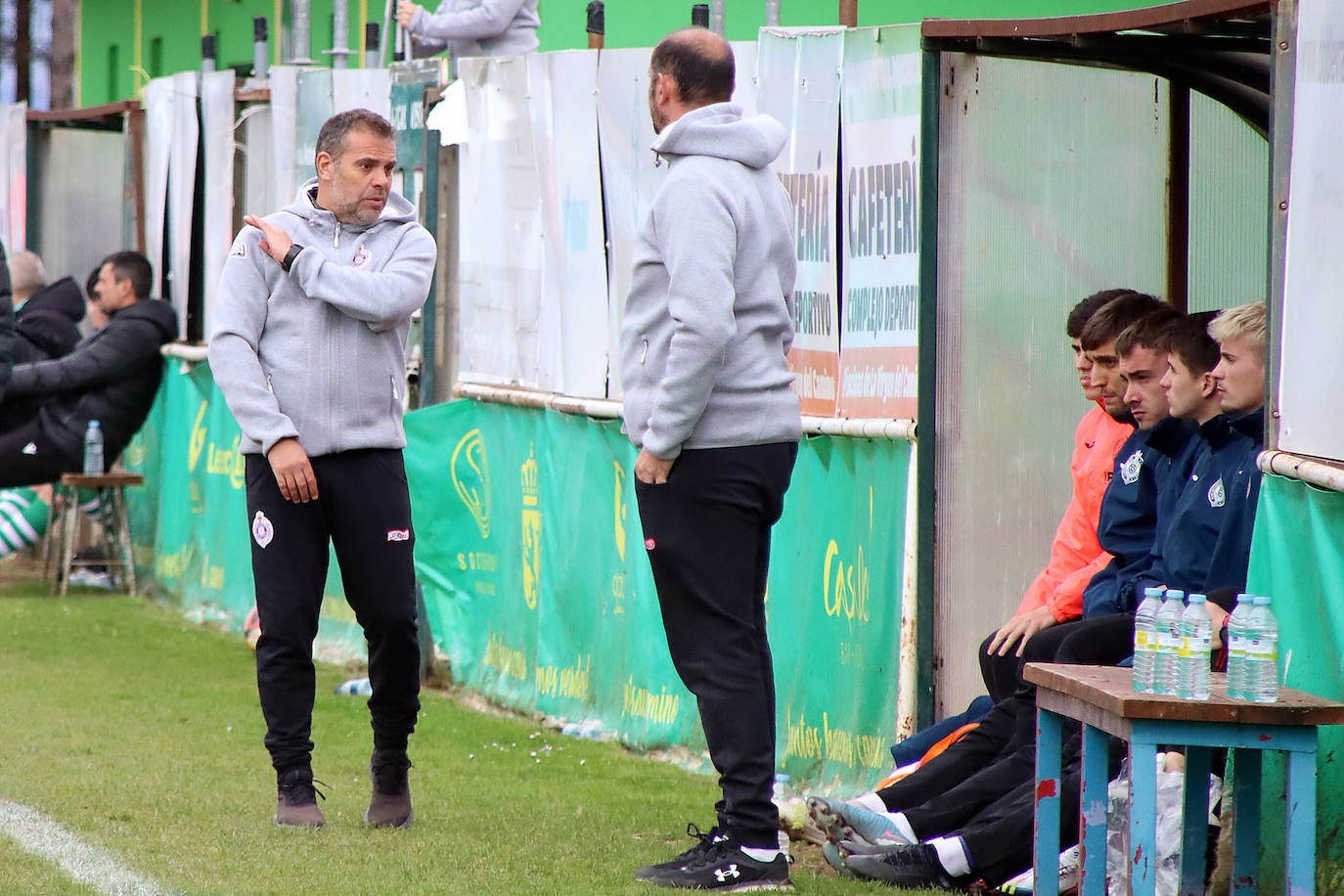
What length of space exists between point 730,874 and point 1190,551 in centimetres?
147

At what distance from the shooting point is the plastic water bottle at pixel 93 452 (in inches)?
462

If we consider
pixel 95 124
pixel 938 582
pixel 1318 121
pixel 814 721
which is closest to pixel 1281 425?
pixel 1318 121

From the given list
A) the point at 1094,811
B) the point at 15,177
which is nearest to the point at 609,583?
the point at 1094,811

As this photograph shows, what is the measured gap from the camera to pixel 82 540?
1305cm

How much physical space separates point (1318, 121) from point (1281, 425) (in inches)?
27.9

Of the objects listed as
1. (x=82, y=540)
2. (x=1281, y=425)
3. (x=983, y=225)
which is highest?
(x=983, y=225)

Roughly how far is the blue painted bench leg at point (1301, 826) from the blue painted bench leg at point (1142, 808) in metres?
0.28

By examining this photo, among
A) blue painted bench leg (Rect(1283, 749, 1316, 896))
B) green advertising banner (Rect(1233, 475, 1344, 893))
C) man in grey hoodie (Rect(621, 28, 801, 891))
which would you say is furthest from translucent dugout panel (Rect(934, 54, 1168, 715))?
blue painted bench leg (Rect(1283, 749, 1316, 896))

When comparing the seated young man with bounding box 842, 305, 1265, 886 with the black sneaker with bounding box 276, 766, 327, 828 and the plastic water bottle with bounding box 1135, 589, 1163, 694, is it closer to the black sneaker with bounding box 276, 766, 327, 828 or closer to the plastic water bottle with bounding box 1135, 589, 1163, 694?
the plastic water bottle with bounding box 1135, 589, 1163, 694

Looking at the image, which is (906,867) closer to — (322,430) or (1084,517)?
(1084,517)

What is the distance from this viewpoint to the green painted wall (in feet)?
40.4

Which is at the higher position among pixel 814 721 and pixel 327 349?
pixel 327 349

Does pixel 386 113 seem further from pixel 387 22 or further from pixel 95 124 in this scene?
pixel 95 124

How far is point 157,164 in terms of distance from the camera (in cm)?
1214
